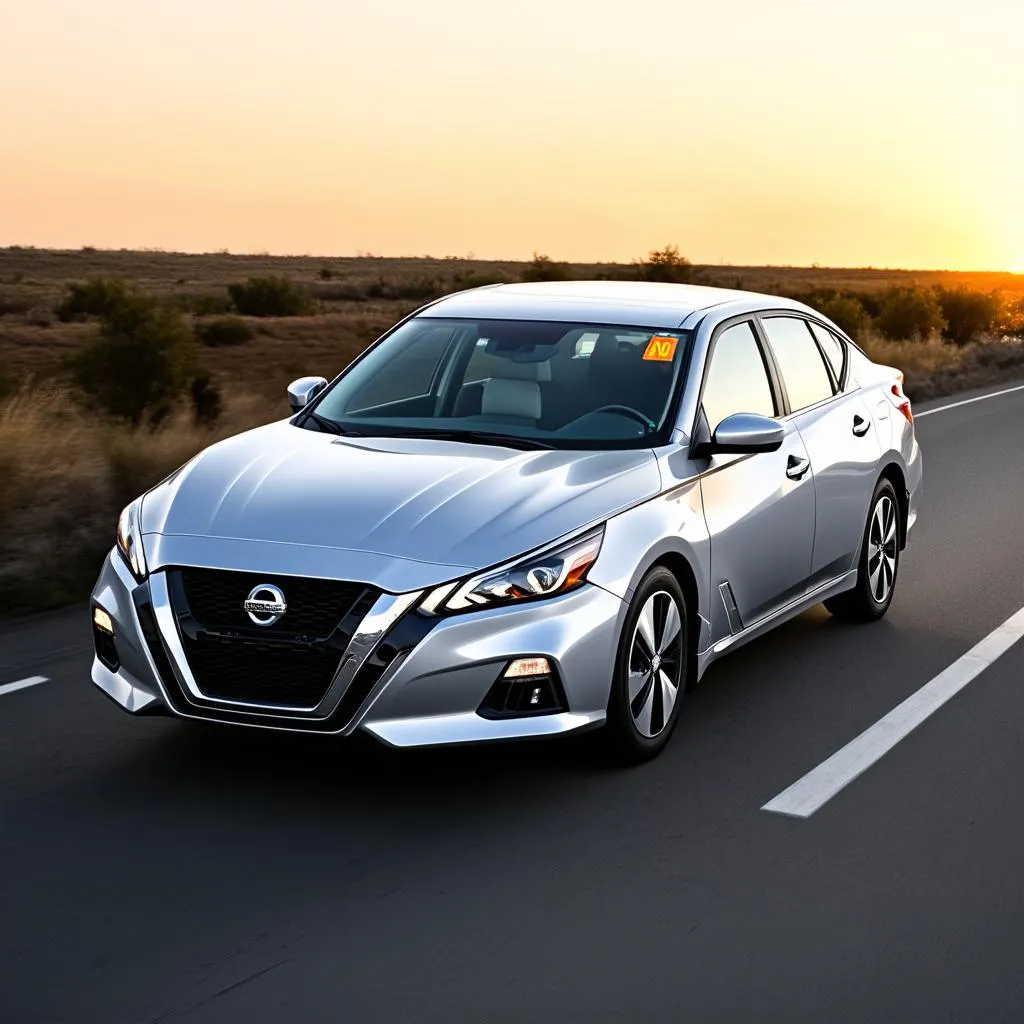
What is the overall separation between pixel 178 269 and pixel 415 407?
351 ft

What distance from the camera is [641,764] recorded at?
20.0 feet

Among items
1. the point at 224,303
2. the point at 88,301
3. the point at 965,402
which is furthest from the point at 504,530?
the point at 224,303

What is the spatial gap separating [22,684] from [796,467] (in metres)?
3.46

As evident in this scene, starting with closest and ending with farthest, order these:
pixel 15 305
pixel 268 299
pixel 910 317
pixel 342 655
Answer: pixel 342 655
pixel 910 317
pixel 268 299
pixel 15 305

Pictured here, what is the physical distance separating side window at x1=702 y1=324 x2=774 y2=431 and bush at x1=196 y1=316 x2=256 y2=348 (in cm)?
3044

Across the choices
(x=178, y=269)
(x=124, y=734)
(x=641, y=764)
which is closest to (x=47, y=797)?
(x=124, y=734)

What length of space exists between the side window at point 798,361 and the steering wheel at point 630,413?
4.01ft

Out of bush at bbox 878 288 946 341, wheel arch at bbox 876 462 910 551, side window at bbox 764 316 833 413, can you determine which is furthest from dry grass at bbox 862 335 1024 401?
side window at bbox 764 316 833 413

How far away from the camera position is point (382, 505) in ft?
18.6

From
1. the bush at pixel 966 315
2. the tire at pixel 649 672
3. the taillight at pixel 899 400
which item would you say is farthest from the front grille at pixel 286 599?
the bush at pixel 966 315

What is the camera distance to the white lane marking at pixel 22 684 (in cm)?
718

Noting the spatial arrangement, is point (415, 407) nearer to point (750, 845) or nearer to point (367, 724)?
point (367, 724)

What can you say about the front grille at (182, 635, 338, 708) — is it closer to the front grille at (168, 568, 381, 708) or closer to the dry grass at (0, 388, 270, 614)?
the front grille at (168, 568, 381, 708)

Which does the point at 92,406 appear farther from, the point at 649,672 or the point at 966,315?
the point at 966,315
